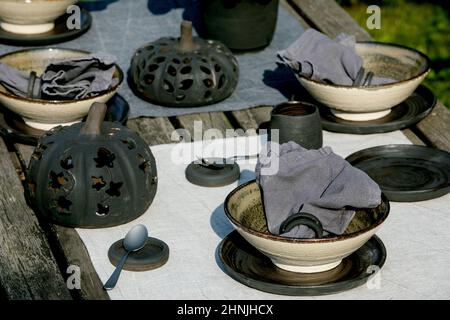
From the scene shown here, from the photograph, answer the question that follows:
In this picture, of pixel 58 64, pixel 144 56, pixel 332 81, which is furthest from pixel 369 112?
pixel 58 64

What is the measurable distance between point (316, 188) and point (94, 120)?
19.3 inches

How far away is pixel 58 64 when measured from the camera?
8.46 feet

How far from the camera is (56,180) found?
7.07ft

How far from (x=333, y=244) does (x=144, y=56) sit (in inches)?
43.9

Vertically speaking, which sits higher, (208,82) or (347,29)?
(208,82)

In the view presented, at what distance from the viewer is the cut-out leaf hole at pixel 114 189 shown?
216 centimetres

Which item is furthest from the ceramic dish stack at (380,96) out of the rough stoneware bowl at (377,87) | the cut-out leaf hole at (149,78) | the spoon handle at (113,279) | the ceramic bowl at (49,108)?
the spoon handle at (113,279)

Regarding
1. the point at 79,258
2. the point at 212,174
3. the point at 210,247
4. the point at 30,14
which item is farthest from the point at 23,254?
the point at 30,14

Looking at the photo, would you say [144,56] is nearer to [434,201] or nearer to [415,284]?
[434,201]

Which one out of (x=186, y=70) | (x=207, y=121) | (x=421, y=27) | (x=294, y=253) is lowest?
(x=421, y=27)

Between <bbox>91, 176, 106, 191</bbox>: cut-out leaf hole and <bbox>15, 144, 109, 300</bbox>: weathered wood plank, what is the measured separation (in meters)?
0.11

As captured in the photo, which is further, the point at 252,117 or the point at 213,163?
the point at 252,117

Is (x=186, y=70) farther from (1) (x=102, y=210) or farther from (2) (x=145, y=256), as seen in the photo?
(2) (x=145, y=256)

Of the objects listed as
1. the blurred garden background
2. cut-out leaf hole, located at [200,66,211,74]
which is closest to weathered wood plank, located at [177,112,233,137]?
cut-out leaf hole, located at [200,66,211,74]
